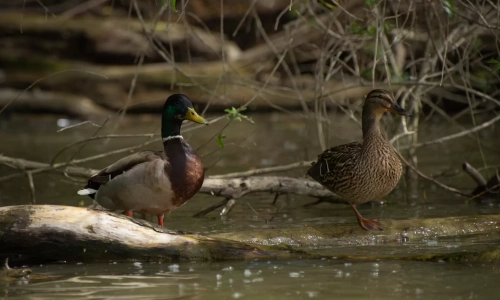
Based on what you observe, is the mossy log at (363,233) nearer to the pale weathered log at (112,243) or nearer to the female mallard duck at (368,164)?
the pale weathered log at (112,243)

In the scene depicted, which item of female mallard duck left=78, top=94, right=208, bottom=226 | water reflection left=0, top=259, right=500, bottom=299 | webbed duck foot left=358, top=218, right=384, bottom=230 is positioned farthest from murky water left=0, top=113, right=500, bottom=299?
female mallard duck left=78, top=94, right=208, bottom=226

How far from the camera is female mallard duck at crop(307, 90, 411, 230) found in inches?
240

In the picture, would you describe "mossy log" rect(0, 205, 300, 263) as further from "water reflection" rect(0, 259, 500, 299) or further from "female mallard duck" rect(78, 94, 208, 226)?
"female mallard duck" rect(78, 94, 208, 226)

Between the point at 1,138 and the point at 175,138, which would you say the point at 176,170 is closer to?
the point at 175,138

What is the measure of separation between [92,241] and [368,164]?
2.06 m

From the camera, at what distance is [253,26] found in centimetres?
2061

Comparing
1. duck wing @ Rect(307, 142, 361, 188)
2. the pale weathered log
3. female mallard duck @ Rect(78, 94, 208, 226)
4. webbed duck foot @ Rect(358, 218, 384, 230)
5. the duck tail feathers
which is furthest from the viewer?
the duck tail feathers

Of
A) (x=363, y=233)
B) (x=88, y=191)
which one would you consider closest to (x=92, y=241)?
(x=88, y=191)

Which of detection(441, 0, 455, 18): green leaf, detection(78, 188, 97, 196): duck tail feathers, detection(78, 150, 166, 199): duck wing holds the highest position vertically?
detection(441, 0, 455, 18): green leaf

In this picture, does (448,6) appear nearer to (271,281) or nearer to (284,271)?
(284,271)

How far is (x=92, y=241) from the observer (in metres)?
5.07

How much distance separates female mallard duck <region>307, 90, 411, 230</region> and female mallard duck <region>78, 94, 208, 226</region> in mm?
992

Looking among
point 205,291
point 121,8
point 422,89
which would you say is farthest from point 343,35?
point 121,8

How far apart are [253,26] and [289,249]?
52.0ft
